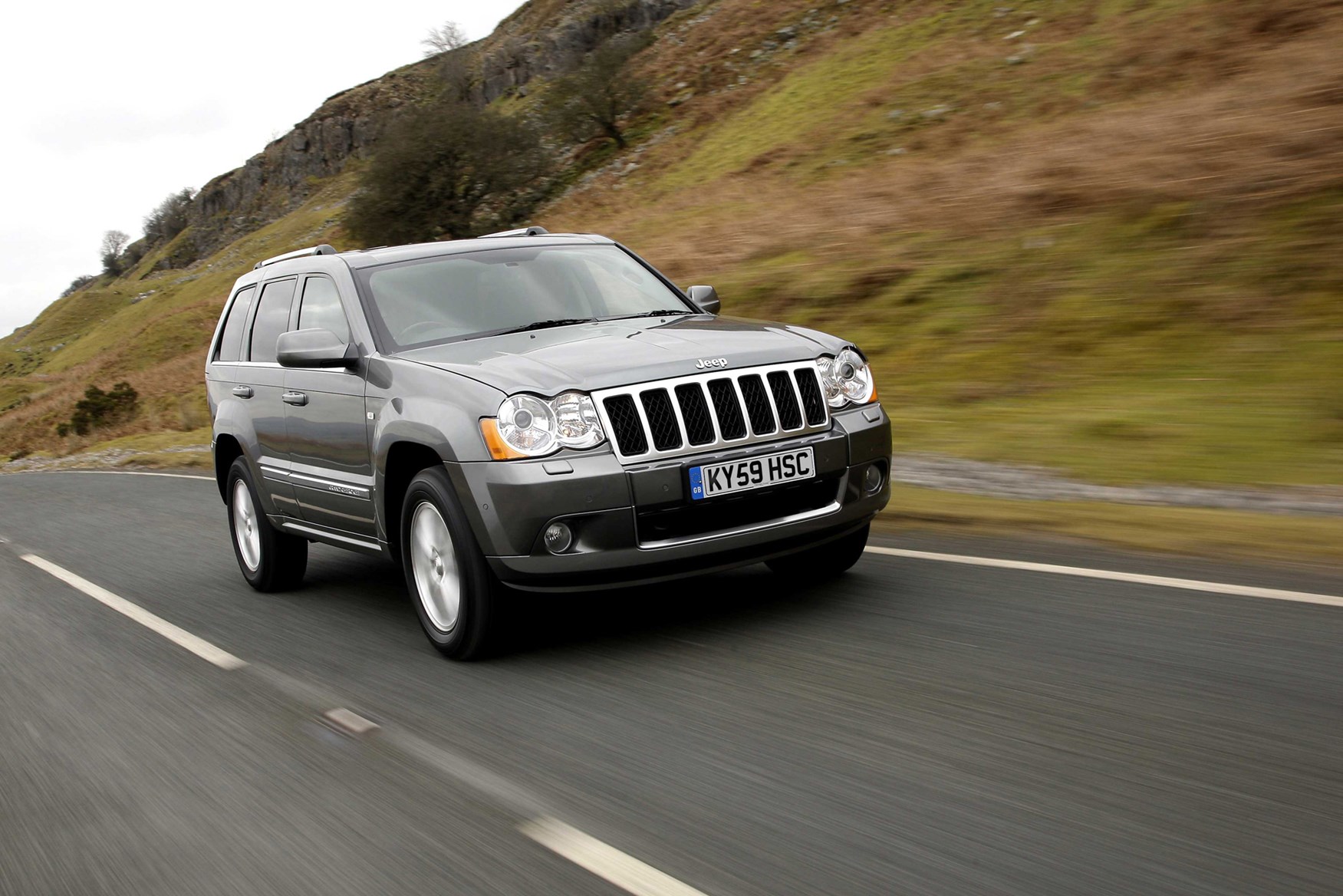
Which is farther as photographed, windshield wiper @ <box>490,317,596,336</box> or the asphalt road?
windshield wiper @ <box>490,317,596,336</box>

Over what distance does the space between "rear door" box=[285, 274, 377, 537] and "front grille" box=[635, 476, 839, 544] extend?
1551 millimetres

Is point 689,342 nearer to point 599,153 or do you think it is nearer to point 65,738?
point 65,738

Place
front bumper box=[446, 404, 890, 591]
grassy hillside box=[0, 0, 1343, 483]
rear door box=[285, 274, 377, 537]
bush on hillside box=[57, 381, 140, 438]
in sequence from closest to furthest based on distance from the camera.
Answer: front bumper box=[446, 404, 890, 591] < rear door box=[285, 274, 377, 537] < grassy hillside box=[0, 0, 1343, 483] < bush on hillside box=[57, 381, 140, 438]

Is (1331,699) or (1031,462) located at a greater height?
(1331,699)

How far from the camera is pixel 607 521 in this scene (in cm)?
492

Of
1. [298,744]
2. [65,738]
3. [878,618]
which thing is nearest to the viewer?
[298,744]

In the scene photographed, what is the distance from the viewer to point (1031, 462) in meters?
8.63

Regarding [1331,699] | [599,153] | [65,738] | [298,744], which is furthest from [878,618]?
[599,153]

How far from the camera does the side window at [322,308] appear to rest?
632 cm

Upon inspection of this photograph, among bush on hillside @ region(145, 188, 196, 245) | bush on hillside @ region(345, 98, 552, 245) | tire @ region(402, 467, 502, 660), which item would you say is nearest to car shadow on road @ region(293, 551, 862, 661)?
tire @ region(402, 467, 502, 660)

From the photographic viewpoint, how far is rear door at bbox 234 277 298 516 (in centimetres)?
695

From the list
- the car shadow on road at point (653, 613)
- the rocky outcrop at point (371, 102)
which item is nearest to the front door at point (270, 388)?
the car shadow on road at point (653, 613)

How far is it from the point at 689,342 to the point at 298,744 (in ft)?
7.39

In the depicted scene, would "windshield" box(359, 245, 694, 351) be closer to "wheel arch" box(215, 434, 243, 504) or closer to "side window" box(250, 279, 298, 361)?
"side window" box(250, 279, 298, 361)
